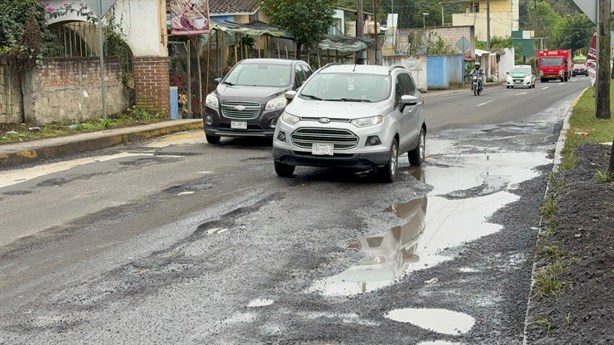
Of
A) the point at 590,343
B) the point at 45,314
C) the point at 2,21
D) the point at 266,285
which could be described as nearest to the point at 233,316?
the point at 266,285

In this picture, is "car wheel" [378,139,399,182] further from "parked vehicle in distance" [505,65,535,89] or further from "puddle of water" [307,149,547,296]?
"parked vehicle in distance" [505,65,535,89]

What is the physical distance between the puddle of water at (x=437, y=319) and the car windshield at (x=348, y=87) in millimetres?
7143

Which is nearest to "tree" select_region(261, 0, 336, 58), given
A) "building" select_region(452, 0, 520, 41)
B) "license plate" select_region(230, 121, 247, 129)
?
"license plate" select_region(230, 121, 247, 129)

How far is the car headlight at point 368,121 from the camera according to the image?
12.3 metres

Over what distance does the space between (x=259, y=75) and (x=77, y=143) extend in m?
4.11

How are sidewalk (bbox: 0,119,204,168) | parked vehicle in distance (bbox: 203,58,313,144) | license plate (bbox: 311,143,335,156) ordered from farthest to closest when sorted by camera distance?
parked vehicle in distance (bbox: 203,58,313,144), sidewalk (bbox: 0,119,204,168), license plate (bbox: 311,143,335,156)

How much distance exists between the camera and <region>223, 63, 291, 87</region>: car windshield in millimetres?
18344

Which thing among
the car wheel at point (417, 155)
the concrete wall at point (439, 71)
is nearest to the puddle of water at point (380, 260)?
the car wheel at point (417, 155)

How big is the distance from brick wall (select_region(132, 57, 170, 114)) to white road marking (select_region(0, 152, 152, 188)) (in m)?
7.07

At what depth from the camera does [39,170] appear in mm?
14070

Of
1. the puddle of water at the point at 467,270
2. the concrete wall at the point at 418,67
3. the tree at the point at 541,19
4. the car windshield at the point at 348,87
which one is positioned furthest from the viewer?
the tree at the point at 541,19

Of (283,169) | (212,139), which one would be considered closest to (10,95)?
(212,139)

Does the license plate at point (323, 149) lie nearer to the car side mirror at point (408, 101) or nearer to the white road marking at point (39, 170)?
the car side mirror at point (408, 101)

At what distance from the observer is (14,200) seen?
11102 mm
